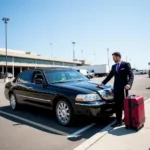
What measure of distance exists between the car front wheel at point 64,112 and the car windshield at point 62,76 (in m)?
0.92

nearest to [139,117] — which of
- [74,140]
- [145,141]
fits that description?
[145,141]

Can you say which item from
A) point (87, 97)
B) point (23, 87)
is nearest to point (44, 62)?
point (23, 87)

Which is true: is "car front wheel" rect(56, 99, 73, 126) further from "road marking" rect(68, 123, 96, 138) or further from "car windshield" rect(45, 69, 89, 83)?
"car windshield" rect(45, 69, 89, 83)

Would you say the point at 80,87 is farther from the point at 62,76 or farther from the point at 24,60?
the point at 24,60

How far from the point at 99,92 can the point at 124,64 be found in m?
0.93

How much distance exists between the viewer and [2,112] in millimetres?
8062

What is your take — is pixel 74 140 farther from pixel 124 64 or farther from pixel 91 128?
pixel 124 64

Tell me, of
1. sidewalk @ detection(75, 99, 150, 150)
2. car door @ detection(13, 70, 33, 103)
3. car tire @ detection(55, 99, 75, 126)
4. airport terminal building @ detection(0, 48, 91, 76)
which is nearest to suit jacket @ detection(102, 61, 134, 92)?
sidewalk @ detection(75, 99, 150, 150)

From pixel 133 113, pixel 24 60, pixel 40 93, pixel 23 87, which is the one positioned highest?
pixel 24 60

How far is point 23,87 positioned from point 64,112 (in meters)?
2.36

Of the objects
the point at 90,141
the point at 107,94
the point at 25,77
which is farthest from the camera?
the point at 25,77

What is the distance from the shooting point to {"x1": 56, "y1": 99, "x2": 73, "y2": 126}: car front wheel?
5719 millimetres

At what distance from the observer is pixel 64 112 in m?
5.89

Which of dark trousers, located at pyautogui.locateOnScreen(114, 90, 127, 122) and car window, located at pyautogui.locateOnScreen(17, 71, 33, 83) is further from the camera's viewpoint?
car window, located at pyautogui.locateOnScreen(17, 71, 33, 83)
